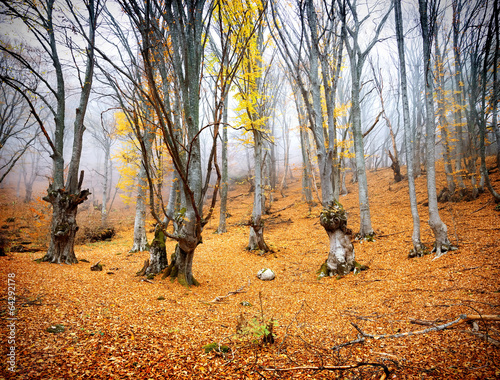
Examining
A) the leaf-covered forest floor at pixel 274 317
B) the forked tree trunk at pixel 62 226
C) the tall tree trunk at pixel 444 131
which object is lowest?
the leaf-covered forest floor at pixel 274 317

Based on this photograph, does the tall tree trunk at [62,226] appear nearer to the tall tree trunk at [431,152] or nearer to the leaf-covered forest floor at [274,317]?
the leaf-covered forest floor at [274,317]

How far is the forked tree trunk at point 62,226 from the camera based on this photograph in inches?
206

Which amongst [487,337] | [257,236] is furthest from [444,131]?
[487,337]

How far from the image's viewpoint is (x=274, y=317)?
10.2ft

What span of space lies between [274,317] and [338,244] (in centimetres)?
263

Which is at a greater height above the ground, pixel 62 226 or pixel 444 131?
pixel 444 131

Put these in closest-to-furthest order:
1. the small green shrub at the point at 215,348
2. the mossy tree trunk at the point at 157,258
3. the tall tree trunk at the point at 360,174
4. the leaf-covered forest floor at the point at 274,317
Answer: the leaf-covered forest floor at the point at 274,317 < the small green shrub at the point at 215,348 < the mossy tree trunk at the point at 157,258 < the tall tree trunk at the point at 360,174

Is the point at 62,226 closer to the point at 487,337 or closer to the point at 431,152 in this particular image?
the point at 487,337

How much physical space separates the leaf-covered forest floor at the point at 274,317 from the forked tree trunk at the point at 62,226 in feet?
3.32

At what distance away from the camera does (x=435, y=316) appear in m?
2.44

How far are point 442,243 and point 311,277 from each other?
2.97 metres

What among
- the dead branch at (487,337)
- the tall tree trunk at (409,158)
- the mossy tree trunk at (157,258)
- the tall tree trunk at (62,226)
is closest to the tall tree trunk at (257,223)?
the mossy tree trunk at (157,258)

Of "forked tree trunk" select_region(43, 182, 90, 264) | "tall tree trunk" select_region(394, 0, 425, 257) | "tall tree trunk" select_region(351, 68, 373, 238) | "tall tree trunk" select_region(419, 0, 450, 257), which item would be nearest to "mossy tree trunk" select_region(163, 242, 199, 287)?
"forked tree trunk" select_region(43, 182, 90, 264)

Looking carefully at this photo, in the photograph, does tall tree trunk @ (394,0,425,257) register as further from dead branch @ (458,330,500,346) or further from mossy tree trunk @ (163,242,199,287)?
mossy tree trunk @ (163,242,199,287)
